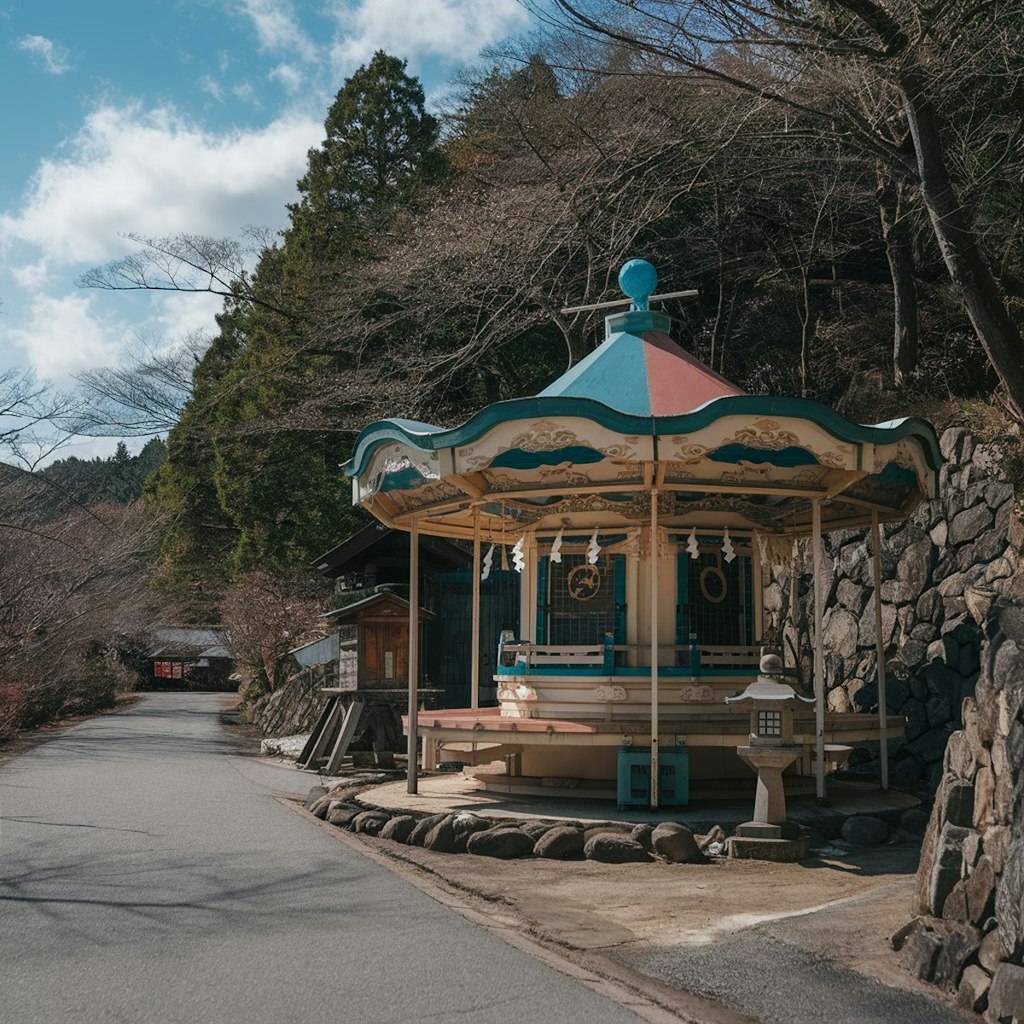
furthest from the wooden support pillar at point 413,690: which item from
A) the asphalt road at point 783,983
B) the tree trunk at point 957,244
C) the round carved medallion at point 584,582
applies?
the tree trunk at point 957,244

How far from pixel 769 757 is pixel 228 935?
510 cm

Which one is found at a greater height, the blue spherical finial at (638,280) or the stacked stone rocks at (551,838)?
the blue spherical finial at (638,280)

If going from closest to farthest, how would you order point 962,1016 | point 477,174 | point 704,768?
1. point 962,1016
2. point 704,768
3. point 477,174

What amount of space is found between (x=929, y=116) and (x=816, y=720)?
6.34m

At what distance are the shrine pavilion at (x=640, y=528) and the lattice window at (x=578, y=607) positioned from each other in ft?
0.08

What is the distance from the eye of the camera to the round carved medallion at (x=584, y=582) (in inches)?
554

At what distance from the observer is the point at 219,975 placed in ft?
20.5

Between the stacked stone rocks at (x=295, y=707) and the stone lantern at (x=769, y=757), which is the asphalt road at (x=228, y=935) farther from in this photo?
the stacked stone rocks at (x=295, y=707)

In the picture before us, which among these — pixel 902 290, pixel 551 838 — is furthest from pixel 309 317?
pixel 551 838

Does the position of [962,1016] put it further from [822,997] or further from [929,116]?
[929,116]

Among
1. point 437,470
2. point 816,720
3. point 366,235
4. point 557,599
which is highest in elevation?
point 366,235

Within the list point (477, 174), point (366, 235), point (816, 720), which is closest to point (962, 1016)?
point (816, 720)

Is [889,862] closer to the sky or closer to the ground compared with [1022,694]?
closer to the ground

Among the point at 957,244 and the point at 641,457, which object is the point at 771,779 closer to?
the point at 641,457
